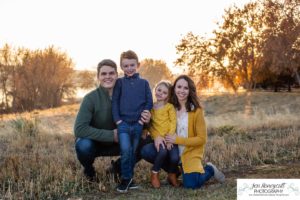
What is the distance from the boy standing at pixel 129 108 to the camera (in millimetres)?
5547

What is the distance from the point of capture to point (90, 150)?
5.70 metres

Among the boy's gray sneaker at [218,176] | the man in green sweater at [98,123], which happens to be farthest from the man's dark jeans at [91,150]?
the boy's gray sneaker at [218,176]

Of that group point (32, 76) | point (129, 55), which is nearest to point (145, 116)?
point (129, 55)

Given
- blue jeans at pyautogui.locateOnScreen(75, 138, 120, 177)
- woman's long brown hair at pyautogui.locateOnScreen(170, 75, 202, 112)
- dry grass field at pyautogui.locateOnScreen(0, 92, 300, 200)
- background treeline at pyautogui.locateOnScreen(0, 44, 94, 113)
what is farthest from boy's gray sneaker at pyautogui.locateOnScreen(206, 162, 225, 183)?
background treeline at pyautogui.locateOnScreen(0, 44, 94, 113)

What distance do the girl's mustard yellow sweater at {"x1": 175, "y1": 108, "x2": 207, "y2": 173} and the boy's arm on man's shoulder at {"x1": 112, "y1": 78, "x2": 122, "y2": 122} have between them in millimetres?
845

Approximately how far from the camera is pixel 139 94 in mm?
5707

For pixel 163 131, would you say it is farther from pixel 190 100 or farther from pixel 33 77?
pixel 33 77

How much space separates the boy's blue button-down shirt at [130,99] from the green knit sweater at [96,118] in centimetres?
22

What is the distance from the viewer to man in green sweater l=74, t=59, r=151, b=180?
18.6 ft

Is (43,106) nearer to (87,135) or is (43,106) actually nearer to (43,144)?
(43,144)

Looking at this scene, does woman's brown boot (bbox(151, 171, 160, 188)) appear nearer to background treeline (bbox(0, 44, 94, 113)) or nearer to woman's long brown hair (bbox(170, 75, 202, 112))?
woman's long brown hair (bbox(170, 75, 202, 112))

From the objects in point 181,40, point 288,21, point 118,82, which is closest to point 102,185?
point 118,82

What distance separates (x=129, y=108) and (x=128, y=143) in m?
0.46

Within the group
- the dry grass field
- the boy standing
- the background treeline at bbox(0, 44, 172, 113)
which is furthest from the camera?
the background treeline at bbox(0, 44, 172, 113)
